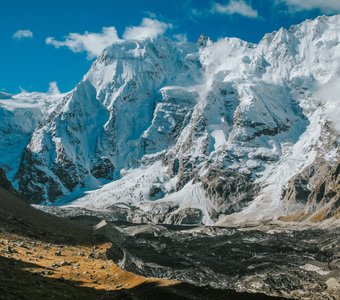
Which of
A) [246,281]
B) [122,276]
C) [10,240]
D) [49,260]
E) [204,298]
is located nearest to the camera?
[204,298]

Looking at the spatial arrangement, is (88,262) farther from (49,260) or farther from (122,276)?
(122,276)

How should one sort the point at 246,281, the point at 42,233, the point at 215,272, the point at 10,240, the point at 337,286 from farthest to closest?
1. the point at 215,272
2. the point at 246,281
3. the point at 337,286
4. the point at 42,233
5. the point at 10,240

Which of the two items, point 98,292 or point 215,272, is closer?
point 98,292

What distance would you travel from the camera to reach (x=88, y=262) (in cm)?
7712

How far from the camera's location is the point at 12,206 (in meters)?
127

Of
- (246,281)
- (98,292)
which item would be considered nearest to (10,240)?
(98,292)

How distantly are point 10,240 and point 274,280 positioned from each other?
4348 inches

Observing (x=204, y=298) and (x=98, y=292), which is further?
(x=98, y=292)

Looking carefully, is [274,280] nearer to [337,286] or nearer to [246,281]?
[246,281]

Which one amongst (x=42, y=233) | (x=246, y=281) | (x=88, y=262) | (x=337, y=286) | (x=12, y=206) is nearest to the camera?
(x=88, y=262)

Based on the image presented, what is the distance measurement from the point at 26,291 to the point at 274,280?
139 m

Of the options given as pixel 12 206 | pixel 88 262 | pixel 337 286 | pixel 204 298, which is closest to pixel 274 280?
pixel 337 286

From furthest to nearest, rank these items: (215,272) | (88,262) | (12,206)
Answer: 1. (215,272)
2. (12,206)
3. (88,262)

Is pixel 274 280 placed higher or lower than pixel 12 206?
lower
